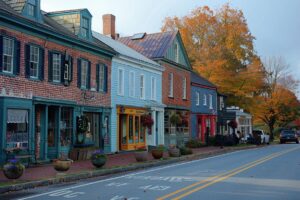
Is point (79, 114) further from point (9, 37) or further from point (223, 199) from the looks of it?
point (223, 199)

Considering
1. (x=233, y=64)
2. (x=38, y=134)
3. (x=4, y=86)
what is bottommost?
(x=38, y=134)

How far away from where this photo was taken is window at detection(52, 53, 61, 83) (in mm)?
21866

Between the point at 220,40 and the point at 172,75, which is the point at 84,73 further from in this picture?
the point at 220,40

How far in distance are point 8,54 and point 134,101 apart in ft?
42.2

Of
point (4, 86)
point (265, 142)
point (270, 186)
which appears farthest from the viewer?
point (265, 142)

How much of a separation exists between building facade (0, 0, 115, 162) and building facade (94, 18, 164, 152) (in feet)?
3.89

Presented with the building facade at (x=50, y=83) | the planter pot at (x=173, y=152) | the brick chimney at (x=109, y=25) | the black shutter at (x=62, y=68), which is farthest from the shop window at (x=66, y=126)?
the brick chimney at (x=109, y=25)

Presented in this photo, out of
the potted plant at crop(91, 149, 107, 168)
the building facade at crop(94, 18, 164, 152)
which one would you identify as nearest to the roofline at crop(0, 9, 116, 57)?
the building facade at crop(94, 18, 164, 152)

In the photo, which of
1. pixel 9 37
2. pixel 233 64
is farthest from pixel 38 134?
pixel 233 64

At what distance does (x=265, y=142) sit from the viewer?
48125 millimetres

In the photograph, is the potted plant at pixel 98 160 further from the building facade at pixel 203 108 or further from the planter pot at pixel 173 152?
the building facade at pixel 203 108

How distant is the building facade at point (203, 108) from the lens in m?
42.3

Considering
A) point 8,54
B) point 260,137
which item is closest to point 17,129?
point 8,54

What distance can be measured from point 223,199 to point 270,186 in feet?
9.77
